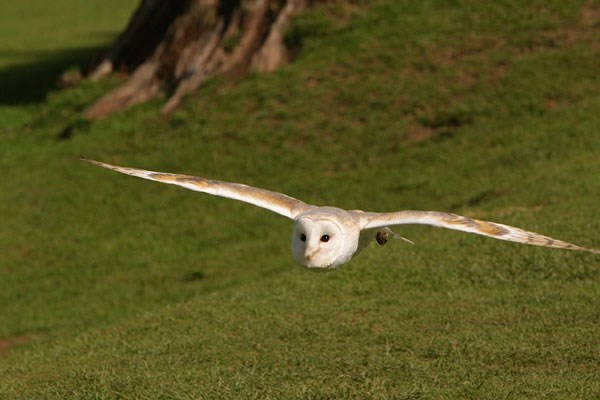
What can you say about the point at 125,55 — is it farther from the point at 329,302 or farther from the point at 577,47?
the point at 329,302

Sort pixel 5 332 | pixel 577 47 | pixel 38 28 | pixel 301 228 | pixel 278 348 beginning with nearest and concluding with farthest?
pixel 301 228, pixel 278 348, pixel 5 332, pixel 577 47, pixel 38 28

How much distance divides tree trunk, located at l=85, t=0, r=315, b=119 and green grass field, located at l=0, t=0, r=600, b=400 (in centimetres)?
48

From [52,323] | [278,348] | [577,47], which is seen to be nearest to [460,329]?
[278,348]

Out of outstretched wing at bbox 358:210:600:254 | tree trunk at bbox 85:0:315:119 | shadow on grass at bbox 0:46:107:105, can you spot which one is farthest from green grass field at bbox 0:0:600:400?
outstretched wing at bbox 358:210:600:254

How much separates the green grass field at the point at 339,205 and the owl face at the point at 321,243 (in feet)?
4.83

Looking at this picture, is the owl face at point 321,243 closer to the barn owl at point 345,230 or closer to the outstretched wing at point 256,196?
the barn owl at point 345,230

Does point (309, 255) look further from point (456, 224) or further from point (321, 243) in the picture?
point (456, 224)

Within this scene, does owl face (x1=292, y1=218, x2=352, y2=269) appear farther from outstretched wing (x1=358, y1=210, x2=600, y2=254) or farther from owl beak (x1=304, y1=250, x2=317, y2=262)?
outstretched wing (x1=358, y1=210, x2=600, y2=254)

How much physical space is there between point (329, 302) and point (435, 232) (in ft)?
10.8

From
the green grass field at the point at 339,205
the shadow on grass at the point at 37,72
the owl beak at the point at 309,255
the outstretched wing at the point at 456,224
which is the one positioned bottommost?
the shadow on grass at the point at 37,72

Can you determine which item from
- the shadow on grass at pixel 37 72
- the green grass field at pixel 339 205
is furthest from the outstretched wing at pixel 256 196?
the shadow on grass at pixel 37 72

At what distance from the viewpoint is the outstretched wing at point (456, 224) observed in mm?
6875

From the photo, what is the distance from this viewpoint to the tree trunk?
66.4 ft

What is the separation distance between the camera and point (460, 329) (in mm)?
9953
